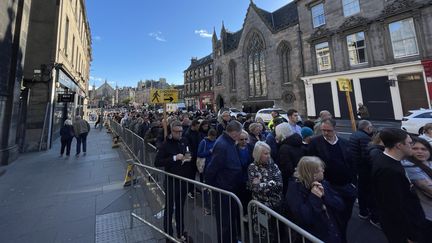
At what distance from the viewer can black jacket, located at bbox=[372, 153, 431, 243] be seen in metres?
2.06

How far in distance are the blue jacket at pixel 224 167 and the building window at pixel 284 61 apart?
25941mm

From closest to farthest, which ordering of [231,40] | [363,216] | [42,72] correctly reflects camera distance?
[363,216]
[42,72]
[231,40]

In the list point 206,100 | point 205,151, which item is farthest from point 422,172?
point 206,100

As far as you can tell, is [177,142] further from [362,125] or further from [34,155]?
Answer: [34,155]

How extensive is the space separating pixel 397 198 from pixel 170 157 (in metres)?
3.04

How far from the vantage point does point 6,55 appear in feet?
26.4

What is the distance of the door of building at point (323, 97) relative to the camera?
68.4 feet

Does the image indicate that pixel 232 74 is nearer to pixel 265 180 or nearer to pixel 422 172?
pixel 265 180

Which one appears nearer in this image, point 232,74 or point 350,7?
point 350,7

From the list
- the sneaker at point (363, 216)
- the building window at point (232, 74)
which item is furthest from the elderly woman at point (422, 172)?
the building window at point (232, 74)

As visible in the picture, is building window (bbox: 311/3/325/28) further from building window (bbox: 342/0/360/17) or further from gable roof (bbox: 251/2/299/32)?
gable roof (bbox: 251/2/299/32)

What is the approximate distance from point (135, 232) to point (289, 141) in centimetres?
310

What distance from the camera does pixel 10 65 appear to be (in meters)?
8.42

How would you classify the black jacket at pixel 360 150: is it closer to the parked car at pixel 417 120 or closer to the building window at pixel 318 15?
the parked car at pixel 417 120
